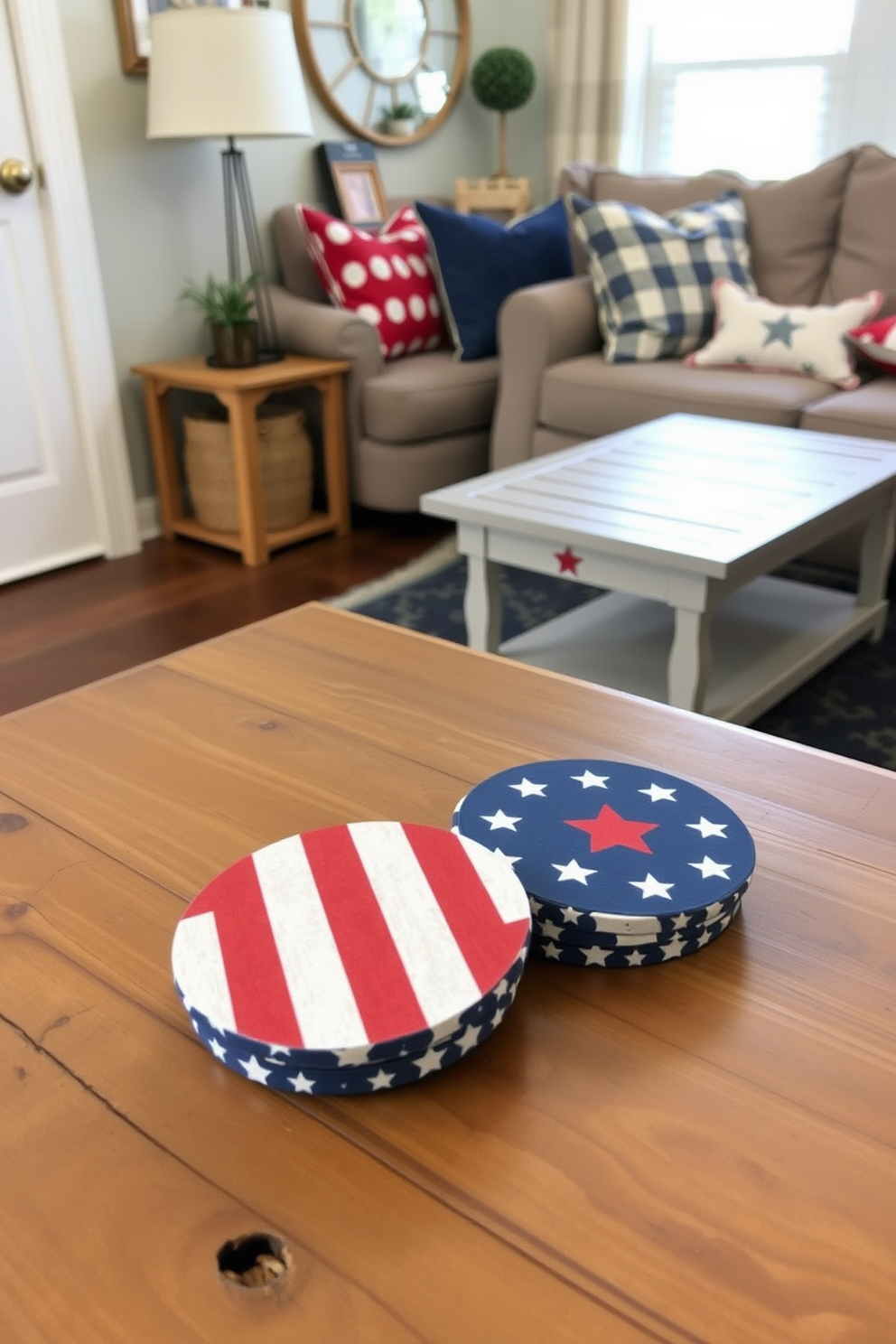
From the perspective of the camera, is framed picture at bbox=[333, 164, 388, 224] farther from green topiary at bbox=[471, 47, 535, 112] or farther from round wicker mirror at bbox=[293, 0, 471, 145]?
green topiary at bbox=[471, 47, 535, 112]

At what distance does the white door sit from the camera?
268 cm

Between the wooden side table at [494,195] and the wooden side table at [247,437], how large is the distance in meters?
1.10

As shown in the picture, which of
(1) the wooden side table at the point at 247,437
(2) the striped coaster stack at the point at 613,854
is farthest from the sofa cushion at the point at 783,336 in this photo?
(2) the striped coaster stack at the point at 613,854

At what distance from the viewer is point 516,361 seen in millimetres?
2994

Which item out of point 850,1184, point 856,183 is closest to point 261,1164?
point 850,1184

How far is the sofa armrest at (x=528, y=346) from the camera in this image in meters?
2.96

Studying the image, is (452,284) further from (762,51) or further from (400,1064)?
(400,1064)

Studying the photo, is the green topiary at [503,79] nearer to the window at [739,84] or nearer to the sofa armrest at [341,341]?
the window at [739,84]

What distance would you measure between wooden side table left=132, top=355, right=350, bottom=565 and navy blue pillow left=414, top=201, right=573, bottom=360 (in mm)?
433

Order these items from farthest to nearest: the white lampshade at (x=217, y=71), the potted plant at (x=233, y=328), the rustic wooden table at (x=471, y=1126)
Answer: the potted plant at (x=233, y=328), the white lampshade at (x=217, y=71), the rustic wooden table at (x=471, y=1126)

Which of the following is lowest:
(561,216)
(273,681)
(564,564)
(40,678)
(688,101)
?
(40,678)

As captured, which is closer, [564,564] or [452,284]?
[564,564]

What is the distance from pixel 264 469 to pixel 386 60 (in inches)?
62.3

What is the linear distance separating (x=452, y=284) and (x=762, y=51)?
4.81ft
